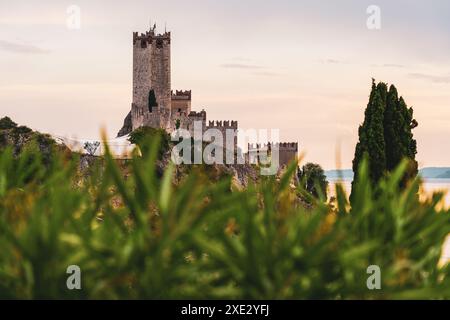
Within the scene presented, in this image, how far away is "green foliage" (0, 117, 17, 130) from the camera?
202 feet

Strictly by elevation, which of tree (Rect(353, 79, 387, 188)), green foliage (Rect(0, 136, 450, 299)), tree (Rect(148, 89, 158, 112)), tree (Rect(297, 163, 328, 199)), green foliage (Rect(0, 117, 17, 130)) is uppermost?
tree (Rect(148, 89, 158, 112))

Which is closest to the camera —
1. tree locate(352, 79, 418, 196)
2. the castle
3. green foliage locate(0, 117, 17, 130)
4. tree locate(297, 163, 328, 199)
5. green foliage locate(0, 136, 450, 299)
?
green foliage locate(0, 136, 450, 299)

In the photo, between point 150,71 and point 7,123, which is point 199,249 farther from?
point 150,71

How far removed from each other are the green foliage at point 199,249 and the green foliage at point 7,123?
57104 mm

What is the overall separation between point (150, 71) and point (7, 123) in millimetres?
43975

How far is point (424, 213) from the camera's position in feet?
21.1

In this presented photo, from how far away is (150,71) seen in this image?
105000 millimetres

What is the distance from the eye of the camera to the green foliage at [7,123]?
202ft

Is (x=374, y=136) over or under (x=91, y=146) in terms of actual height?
under

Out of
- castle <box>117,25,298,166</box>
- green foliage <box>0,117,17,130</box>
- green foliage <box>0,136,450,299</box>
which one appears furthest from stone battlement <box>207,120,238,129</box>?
green foliage <box>0,136,450,299</box>

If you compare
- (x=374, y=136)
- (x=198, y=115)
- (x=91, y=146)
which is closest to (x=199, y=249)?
(x=374, y=136)

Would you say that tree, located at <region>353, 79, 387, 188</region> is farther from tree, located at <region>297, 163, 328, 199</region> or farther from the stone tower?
the stone tower
